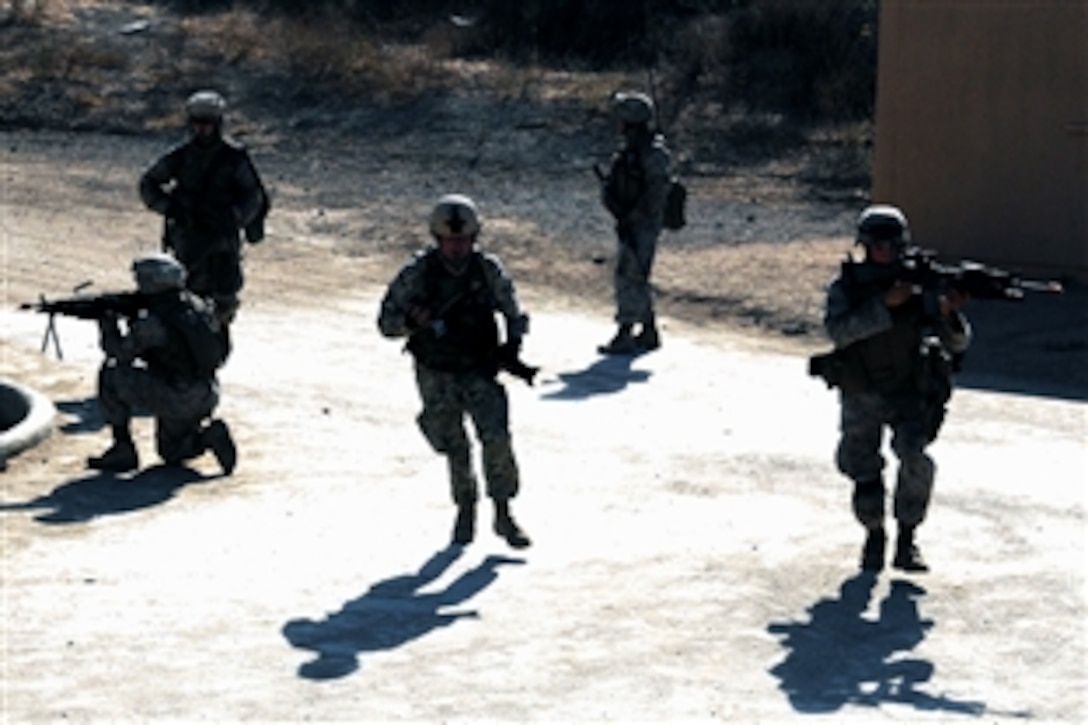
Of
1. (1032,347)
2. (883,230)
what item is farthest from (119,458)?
(1032,347)

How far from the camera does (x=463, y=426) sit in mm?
12312

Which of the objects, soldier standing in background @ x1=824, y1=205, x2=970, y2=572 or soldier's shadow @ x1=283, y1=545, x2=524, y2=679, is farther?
soldier standing in background @ x1=824, y1=205, x2=970, y2=572

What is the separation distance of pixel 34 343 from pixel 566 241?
580 centimetres

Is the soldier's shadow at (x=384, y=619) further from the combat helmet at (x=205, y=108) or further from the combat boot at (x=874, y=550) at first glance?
the combat helmet at (x=205, y=108)

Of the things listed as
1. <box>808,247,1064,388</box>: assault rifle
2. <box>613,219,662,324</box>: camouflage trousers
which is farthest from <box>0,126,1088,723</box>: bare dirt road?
<box>808,247,1064,388</box>: assault rifle

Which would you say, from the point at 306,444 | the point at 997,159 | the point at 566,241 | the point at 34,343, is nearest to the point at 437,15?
the point at 566,241

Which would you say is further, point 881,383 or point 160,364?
point 160,364

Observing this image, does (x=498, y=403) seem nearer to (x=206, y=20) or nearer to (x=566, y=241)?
(x=566, y=241)

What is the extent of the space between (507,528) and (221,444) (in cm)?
230

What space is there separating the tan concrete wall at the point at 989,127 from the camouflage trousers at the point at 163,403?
803 cm

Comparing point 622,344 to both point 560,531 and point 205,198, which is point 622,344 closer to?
point 205,198

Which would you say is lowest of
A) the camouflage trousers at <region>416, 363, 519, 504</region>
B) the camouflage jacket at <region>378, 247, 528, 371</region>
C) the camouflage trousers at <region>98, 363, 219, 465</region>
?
the camouflage trousers at <region>98, 363, 219, 465</region>

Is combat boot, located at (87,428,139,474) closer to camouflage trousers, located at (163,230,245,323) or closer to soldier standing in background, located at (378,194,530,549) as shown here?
camouflage trousers, located at (163,230,245,323)

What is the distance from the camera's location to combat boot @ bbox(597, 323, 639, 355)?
17906 mm
